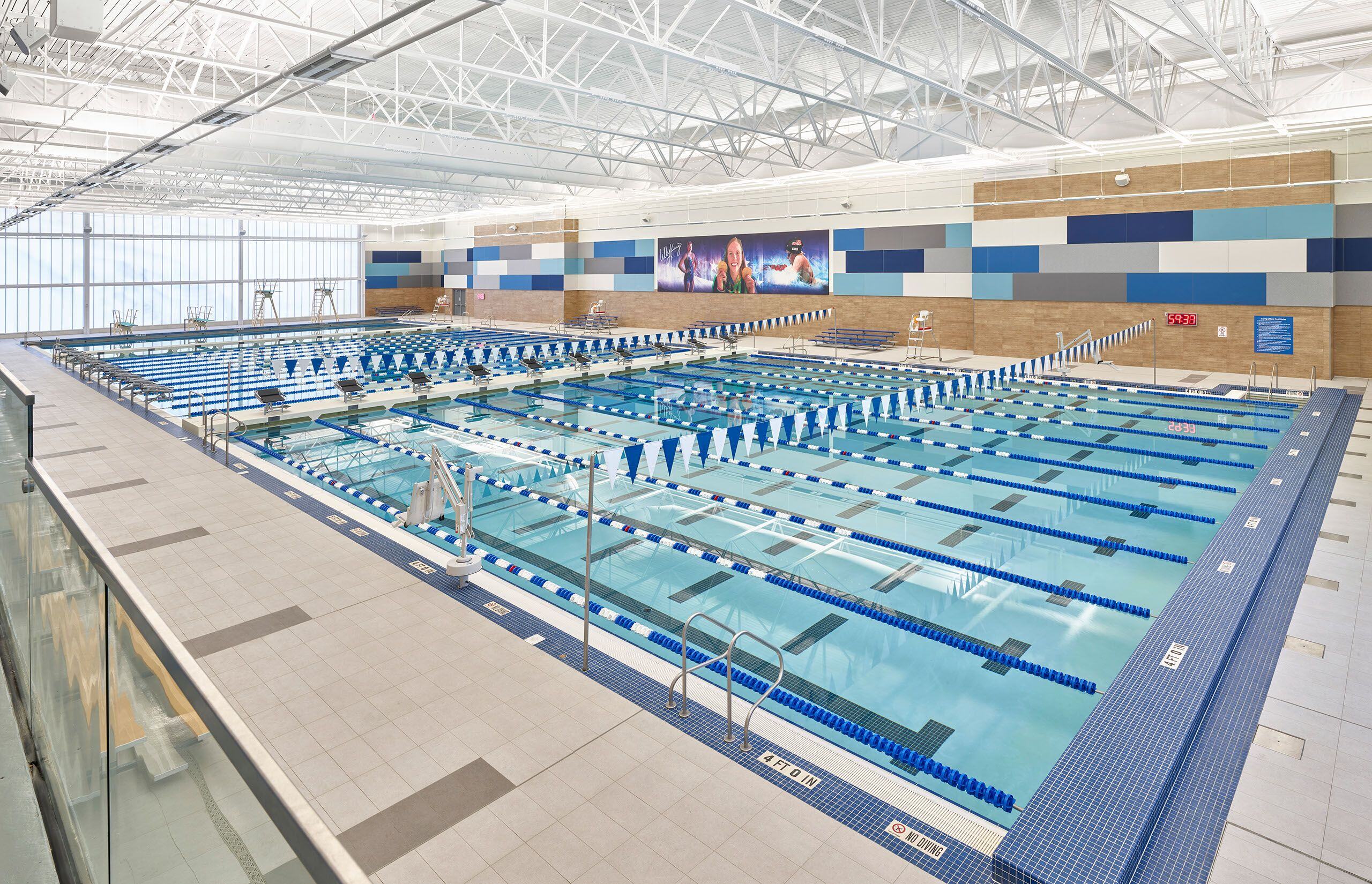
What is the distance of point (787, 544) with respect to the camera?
283 inches

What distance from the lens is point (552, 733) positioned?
12.5 feet

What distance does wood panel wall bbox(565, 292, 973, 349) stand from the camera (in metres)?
19.9

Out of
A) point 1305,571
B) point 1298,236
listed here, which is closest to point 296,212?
point 1298,236

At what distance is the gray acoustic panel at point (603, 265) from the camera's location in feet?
92.1

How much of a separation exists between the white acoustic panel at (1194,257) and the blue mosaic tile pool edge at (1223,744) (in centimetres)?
1118

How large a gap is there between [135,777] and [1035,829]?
3004 millimetres

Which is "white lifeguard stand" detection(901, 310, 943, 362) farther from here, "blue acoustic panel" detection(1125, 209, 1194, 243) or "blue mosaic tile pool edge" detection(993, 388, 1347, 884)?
"blue mosaic tile pool edge" detection(993, 388, 1347, 884)

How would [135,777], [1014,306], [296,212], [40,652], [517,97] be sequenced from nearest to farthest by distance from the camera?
1. [135,777]
2. [40,652]
3. [517,97]
4. [1014,306]
5. [296,212]

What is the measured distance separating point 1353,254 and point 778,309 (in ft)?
42.9

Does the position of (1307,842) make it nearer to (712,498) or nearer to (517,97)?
(712,498)

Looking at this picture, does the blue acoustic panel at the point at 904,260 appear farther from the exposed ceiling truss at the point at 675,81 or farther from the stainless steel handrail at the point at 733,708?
the stainless steel handrail at the point at 733,708

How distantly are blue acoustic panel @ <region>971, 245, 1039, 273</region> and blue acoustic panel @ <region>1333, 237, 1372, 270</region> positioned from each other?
17.0 feet

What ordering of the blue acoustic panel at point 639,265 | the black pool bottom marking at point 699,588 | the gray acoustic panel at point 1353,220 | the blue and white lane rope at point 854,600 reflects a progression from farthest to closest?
the blue acoustic panel at point 639,265 → the gray acoustic panel at point 1353,220 → the black pool bottom marking at point 699,588 → the blue and white lane rope at point 854,600

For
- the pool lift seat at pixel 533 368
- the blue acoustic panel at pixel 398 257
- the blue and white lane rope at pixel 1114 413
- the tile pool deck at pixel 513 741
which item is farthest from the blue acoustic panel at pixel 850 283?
the blue acoustic panel at pixel 398 257
